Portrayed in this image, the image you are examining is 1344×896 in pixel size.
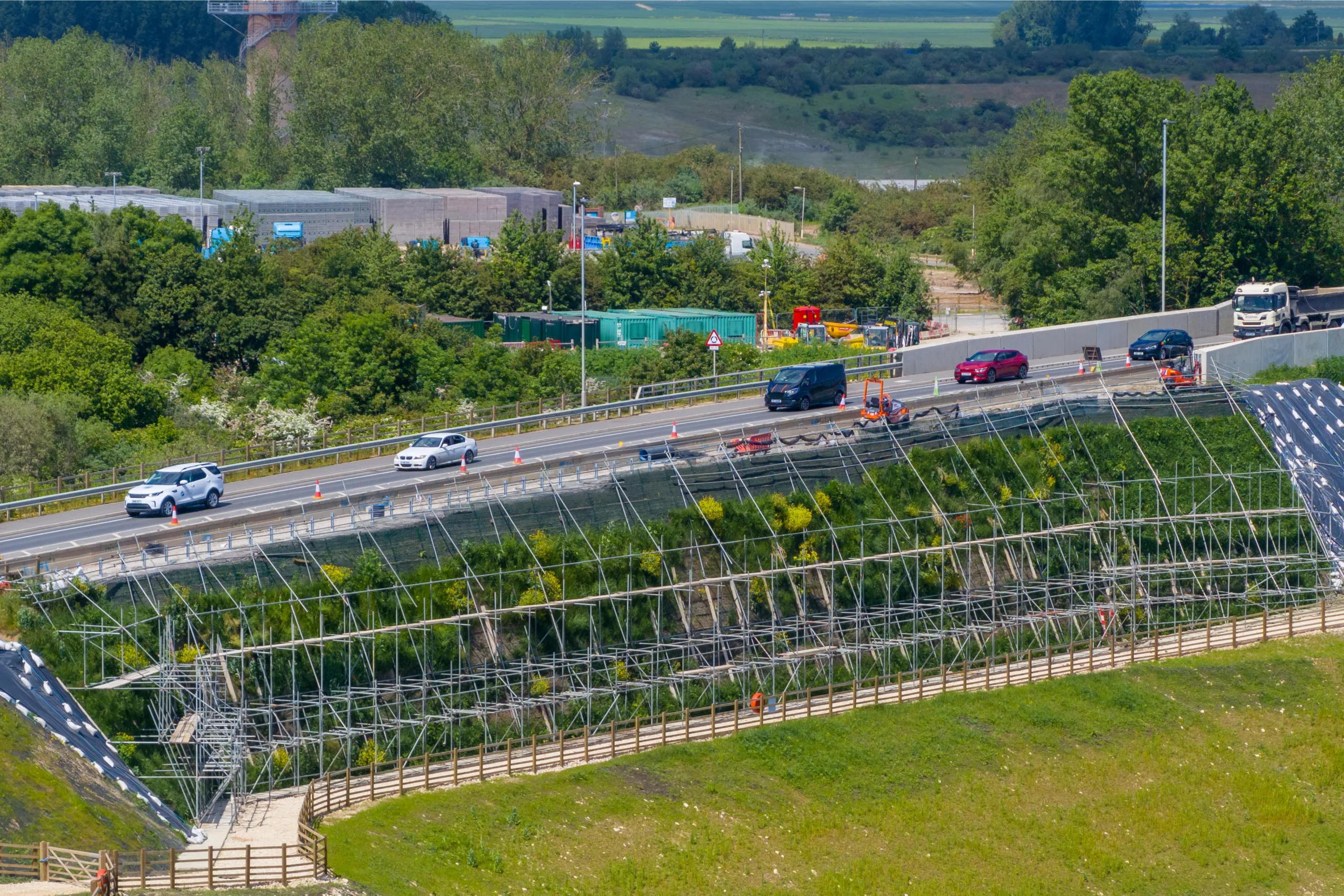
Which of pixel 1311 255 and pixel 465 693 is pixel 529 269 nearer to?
pixel 1311 255

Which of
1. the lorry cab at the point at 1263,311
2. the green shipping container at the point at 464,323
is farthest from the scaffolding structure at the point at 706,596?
the green shipping container at the point at 464,323

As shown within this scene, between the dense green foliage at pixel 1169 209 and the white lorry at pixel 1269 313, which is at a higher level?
the dense green foliage at pixel 1169 209

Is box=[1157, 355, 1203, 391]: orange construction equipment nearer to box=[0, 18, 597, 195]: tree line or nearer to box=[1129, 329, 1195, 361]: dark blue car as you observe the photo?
box=[1129, 329, 1195, 361]: dark blue car

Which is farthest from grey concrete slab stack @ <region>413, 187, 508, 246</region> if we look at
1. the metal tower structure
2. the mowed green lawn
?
the mowed green lawn

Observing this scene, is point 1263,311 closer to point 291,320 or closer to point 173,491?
point 291,320

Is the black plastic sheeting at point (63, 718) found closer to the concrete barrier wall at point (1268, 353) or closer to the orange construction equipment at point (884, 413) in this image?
the orange construction equipment at point (884, 413)

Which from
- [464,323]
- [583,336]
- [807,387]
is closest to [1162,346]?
[807,387]
